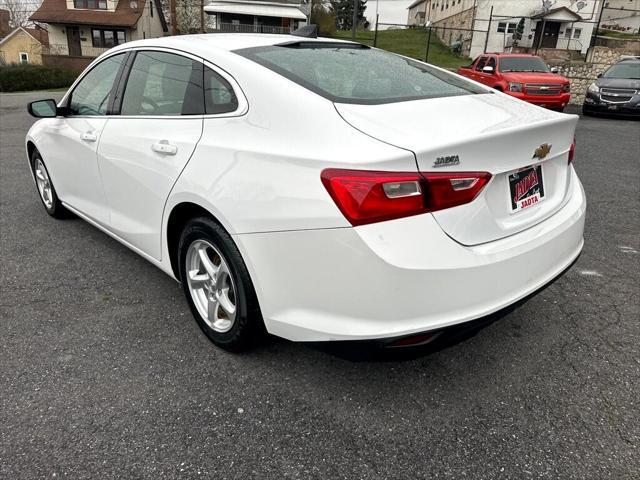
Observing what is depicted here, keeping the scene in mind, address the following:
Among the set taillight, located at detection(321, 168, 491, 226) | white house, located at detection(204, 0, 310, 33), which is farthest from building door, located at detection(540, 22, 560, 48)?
taillight, located at detection(321, 168, 491, 226)

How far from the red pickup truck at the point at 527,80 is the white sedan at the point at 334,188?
11.3m

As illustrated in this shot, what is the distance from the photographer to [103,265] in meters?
3.66

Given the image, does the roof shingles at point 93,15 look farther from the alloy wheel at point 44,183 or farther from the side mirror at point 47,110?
the side mirror at point 47,110

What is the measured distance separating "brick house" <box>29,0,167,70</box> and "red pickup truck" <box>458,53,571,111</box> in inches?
1418

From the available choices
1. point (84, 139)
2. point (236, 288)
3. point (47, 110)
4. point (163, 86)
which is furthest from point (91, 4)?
point (236, 288)

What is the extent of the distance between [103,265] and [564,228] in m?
3.12

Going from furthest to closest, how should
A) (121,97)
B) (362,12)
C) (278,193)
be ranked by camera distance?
(362,12), (121,97), (278,193)

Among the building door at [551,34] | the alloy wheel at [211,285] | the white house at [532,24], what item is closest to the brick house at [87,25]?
the white house at [532,24]

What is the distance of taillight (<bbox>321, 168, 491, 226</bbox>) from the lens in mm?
1774

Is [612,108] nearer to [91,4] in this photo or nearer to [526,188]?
[526,188]

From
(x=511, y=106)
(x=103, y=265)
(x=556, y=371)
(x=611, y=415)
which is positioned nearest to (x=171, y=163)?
(x=103, y=265)

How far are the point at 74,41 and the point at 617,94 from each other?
44483 mm

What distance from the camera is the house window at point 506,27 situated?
33875 mm

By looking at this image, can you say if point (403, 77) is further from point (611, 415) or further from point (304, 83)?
point (611, 415)
